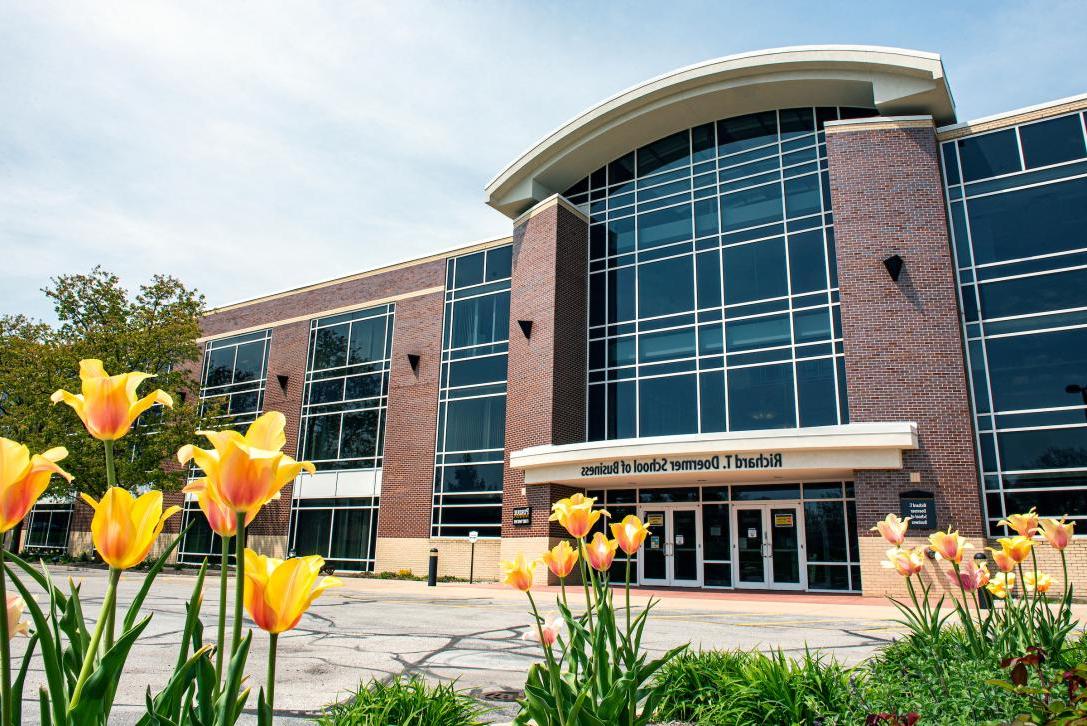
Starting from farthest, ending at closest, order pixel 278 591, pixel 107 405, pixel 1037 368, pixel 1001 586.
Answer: pixel 1037 368 → pixel 1001 586 → pixel 107 405 → pixel 278 591

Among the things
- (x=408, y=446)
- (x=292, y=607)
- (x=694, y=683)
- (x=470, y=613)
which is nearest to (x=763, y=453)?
(x=470, y=613)

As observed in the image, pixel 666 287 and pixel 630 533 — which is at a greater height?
pixel 666 287

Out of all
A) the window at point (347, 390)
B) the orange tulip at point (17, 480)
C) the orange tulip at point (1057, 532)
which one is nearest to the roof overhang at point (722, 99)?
the window at point (347, 390)

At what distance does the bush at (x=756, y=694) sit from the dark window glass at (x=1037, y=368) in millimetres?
16225

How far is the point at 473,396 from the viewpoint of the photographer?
2633 cm

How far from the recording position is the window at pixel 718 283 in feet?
68.4

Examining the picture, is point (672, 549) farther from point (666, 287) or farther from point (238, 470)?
point (238, 470)

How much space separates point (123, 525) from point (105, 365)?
2890 cm

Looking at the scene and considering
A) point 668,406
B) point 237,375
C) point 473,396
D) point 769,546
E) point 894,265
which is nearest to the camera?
point 894,265

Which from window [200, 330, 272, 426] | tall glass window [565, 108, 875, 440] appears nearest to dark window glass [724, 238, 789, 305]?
tall glass window [565, 108, 875, 440]

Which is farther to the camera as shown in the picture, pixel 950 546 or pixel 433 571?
pixel 433 571

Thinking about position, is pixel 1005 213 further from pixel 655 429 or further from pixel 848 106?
pixel 655 429

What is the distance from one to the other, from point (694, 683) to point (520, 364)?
1977cm

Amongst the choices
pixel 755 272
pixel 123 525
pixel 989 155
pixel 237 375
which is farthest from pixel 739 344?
pixel 237 375
